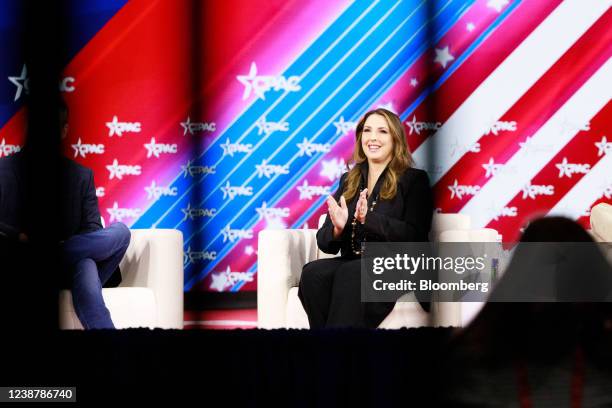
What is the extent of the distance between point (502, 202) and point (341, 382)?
4.21 metres

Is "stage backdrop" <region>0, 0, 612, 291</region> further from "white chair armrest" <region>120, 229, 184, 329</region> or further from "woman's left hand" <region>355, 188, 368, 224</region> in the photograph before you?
"woman's left hand" <region>355, 188, 368, 224</region>

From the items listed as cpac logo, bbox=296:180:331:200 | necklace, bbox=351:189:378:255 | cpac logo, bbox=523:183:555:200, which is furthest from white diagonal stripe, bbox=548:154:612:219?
necklace, bbox=351:189:378:255

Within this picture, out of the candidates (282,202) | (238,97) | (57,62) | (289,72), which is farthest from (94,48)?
(282,202)

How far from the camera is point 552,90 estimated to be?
5.34 metres

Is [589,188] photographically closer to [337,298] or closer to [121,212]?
[337,298]

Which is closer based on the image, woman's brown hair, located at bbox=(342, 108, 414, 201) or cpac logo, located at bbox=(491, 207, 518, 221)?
woman's brown hair, located at bbox=(342, 108, 414, 201)

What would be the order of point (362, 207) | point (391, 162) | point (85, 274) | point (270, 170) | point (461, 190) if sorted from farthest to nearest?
point (461, 190)
point (270, 170)
point (391, 162)
point (362, 207)
point (85, 274)

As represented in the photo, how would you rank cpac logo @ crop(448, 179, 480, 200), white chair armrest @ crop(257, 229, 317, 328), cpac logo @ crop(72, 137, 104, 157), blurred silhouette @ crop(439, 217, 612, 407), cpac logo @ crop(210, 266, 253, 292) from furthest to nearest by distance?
cpac logo @ crop(448, 179, 480, 200), cpac logo @ crop(210, 266, 253, 292), cpac logo @ crop(72, 137, 104, 157), white chair armrest @ crop(257, 229, 317, 328), blurred silhouette @ crop(439, 217, 612, 407)

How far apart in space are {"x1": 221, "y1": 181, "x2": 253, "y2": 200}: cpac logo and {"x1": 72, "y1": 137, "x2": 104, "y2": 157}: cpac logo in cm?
95

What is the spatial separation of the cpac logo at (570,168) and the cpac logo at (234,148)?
2328 mm

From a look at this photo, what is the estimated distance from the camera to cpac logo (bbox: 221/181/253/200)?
5344mm

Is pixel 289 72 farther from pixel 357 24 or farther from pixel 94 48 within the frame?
pixel 94 48

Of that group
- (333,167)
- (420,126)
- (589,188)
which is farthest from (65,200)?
(589,188)

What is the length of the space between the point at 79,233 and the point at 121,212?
229 centimetres
